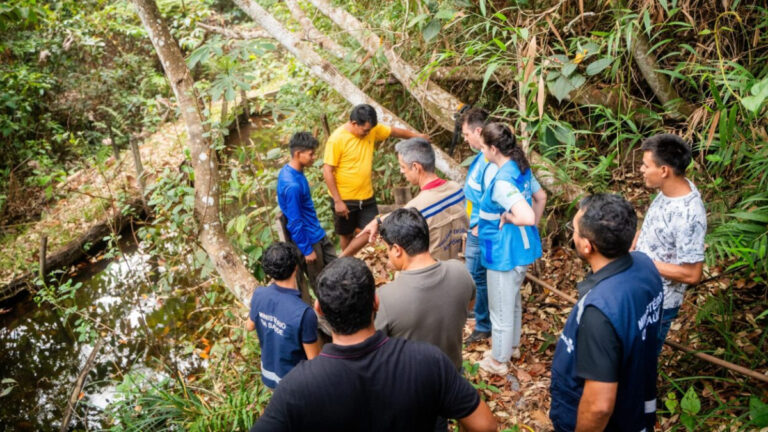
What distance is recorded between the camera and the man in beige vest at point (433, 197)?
354cm

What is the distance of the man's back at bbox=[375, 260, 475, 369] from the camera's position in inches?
90.2

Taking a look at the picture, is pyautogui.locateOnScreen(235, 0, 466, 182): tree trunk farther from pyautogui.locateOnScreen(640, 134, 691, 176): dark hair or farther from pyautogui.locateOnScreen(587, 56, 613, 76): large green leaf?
pyautogui.locateOnScreen(640, 134, 691, 176): dark hair

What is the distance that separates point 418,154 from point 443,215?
493mm

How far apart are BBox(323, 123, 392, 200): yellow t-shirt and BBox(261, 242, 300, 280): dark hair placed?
6.61 feet

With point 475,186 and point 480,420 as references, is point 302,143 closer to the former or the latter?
point 475,186

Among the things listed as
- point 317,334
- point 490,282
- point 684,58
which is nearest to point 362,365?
point 317,334

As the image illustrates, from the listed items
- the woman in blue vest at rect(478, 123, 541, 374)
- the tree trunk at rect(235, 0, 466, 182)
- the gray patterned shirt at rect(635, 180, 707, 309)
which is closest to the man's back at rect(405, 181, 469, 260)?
the woman in blue vest at rect(478, 123, 541, 374)

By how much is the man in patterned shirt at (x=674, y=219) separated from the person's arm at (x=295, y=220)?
2767 mm

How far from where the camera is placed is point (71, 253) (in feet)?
25.2

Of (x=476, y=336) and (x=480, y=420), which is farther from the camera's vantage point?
(x=476, y=336)

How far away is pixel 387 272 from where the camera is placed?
566 cm

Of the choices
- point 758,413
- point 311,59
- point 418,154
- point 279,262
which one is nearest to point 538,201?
point 418,154

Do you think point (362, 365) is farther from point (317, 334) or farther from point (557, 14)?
point (557, 14)

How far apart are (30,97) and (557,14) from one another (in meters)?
9.69
